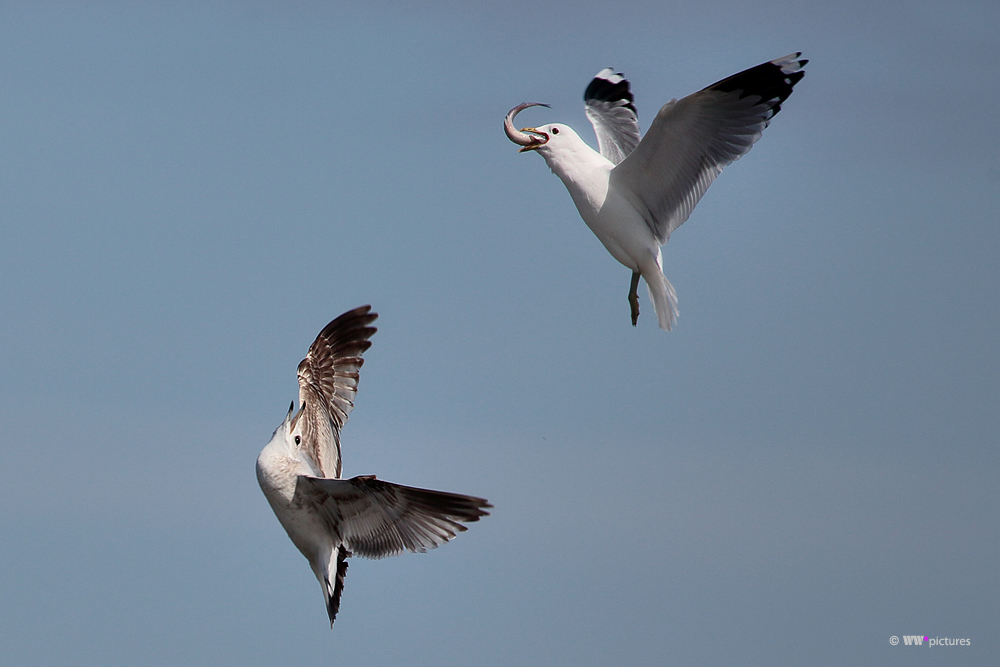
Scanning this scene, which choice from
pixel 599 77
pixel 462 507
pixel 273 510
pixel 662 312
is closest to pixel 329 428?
pixel 273 510

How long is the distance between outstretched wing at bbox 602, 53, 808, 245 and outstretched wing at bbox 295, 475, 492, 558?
3.26 metres

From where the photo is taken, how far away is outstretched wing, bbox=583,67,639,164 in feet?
39.7

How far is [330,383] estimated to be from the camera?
9703 millimetres

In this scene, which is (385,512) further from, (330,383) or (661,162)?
(661,162)

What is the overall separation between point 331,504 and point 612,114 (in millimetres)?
5730

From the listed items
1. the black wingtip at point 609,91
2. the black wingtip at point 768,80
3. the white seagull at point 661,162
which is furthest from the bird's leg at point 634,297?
the black wingtip at point 609,91

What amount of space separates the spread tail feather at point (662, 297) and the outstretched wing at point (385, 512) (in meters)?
2.56

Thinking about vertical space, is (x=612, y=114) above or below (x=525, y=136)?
above

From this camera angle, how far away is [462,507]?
310 inches

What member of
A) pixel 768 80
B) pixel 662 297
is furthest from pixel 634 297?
pixel 768 80

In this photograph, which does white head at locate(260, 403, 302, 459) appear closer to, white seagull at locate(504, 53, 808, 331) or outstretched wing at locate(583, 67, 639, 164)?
white seagull at locate(504, 53, 808, 331)

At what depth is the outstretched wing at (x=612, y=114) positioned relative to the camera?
39.7 ft

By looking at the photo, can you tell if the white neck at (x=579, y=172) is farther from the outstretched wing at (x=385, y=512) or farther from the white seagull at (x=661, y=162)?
the outstretched wing at (x=385, y=512)

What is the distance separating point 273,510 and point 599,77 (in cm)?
619
